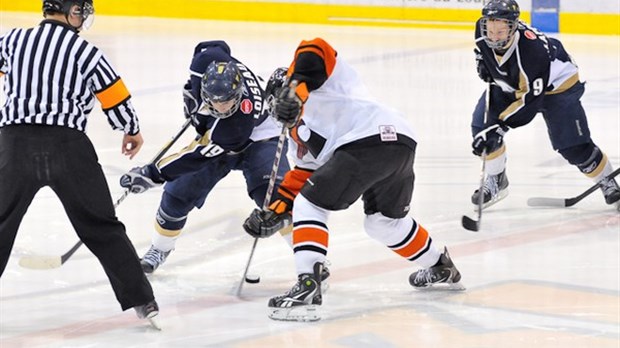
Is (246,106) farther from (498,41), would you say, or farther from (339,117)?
(498,41)

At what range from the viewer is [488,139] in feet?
17.3

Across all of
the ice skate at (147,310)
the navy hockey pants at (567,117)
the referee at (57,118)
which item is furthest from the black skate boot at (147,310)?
the navy hockey pants at (567,117)

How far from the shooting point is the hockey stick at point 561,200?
18.1ft

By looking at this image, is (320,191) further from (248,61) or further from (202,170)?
(248,61)

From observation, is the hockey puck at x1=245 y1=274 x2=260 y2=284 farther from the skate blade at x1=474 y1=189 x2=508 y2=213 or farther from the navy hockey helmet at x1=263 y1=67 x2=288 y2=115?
the skate blade at x1=474 y1=189 x2=508 y2=213

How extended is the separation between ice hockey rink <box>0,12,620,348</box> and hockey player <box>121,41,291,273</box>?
0.76ft

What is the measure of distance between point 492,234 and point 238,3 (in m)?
7.83

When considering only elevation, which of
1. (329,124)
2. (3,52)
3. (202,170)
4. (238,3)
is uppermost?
(3,52)

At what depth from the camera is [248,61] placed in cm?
949

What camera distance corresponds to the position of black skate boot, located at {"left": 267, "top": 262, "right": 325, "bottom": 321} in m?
3.79

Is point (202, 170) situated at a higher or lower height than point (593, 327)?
higher

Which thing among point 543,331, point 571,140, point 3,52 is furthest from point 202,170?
point 571,140

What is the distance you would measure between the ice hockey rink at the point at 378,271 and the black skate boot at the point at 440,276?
0.11 feet

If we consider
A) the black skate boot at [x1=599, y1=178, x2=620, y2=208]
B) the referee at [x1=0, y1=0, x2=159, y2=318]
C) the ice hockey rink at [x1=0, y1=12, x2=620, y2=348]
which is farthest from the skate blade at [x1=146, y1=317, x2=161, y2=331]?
the black skate boot at [x1=599, y1=178, x2=620, y2=208]
